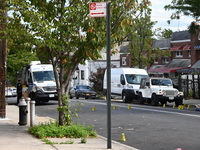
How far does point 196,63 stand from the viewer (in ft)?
196

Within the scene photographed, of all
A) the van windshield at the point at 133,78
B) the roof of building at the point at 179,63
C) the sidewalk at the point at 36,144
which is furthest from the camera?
the roof of building at the point at 179,63

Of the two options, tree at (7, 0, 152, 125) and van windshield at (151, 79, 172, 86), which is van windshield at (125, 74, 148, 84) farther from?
tree at (7, 0, 152, 125)

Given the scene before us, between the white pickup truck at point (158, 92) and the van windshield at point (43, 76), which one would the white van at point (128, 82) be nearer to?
the white pickup truck at point (158, 92)

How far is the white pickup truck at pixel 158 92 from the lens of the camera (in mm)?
29844

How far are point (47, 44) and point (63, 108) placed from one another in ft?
6.20

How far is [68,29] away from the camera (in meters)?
13.1

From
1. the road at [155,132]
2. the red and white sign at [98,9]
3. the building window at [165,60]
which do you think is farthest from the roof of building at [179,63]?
the red and white sign at [98,9]

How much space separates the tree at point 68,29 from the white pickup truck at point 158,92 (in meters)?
16.8

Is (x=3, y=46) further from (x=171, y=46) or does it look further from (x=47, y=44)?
(x=171, y=46)

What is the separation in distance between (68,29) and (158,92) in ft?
58.1

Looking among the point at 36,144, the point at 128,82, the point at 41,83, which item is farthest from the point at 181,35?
the point at 36,144

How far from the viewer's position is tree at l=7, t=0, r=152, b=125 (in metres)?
13.0

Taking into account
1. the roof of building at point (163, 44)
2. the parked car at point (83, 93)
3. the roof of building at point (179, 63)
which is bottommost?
the parked car at point (83, 93)

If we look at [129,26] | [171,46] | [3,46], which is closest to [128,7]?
[129,26]
